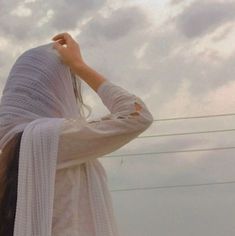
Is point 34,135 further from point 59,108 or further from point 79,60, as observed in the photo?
point 79,60

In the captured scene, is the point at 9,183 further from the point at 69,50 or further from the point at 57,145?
the point at 69,50

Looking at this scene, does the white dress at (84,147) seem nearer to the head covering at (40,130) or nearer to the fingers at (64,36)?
the head covering at (40,130)

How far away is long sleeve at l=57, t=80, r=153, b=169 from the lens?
1457 millimetres

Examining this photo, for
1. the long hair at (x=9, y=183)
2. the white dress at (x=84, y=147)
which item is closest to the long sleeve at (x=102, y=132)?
the white dress at (x=84, y=147)

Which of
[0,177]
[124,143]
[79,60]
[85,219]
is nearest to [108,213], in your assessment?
[85,219]

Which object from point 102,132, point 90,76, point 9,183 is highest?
point 90,76

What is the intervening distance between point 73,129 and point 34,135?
0.09 m

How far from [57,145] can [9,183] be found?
0.15 metres

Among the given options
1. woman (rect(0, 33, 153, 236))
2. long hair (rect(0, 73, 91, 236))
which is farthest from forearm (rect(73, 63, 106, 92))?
long hair (rect(0, 73, 91, 236))

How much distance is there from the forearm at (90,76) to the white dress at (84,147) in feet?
0.19

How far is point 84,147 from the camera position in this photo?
1463mm

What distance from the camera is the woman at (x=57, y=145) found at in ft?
A: 4.65

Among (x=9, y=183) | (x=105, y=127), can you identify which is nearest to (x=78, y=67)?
(x=105, y=127)

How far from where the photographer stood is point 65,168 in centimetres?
147
